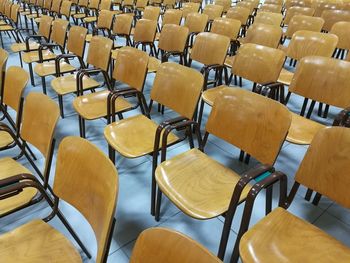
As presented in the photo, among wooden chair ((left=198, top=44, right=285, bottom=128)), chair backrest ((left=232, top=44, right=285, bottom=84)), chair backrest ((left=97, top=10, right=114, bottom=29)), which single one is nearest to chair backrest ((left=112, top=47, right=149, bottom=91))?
wooden chair ((left=198, top=44, right=285, bottom=128))

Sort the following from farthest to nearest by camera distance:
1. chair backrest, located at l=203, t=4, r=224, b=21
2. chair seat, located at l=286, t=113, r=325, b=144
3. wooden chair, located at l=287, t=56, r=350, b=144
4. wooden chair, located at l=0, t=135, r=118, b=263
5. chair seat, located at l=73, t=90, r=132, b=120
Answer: chair backrest, located at l=203, t=4, r=224, b=21 → chair seat, located at l=73, t=90, r=132, b=120 → wooden chair, located at l=287, t=56, r=350, b=144 → chair seat, located at l=286, t=113, r=325, b=144 → wooden chair, located at l=0, t=135, r=118, b=263

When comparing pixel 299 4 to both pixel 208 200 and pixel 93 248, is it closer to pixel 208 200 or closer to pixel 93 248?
pixel 208 200

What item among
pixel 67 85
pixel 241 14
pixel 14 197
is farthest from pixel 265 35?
pixel 14 197

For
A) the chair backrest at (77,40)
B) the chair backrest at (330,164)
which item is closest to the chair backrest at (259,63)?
the chair backrest at (330,164)

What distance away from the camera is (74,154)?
1190mm

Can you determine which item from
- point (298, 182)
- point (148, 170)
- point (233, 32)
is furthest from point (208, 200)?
point (233, 32)

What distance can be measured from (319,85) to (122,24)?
2.80m

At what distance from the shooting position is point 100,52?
276cm

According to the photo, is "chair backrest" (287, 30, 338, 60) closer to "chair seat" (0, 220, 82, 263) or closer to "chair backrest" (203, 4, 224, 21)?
"chair backrest" (203, 4, 224, 21)

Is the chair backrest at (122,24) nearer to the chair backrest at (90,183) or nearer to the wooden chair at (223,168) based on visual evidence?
the wooden chair at (223,168)

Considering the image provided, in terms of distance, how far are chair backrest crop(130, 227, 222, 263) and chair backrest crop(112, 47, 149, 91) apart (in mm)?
1590

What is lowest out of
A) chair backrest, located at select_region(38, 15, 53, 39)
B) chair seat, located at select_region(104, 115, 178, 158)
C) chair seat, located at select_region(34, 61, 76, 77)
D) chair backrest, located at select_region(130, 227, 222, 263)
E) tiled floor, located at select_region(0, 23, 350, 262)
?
tiled floor, located at select_region(0, 23, 350, 262)

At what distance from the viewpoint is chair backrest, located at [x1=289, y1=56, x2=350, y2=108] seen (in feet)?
6.48

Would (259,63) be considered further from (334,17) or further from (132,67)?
(334,17)
